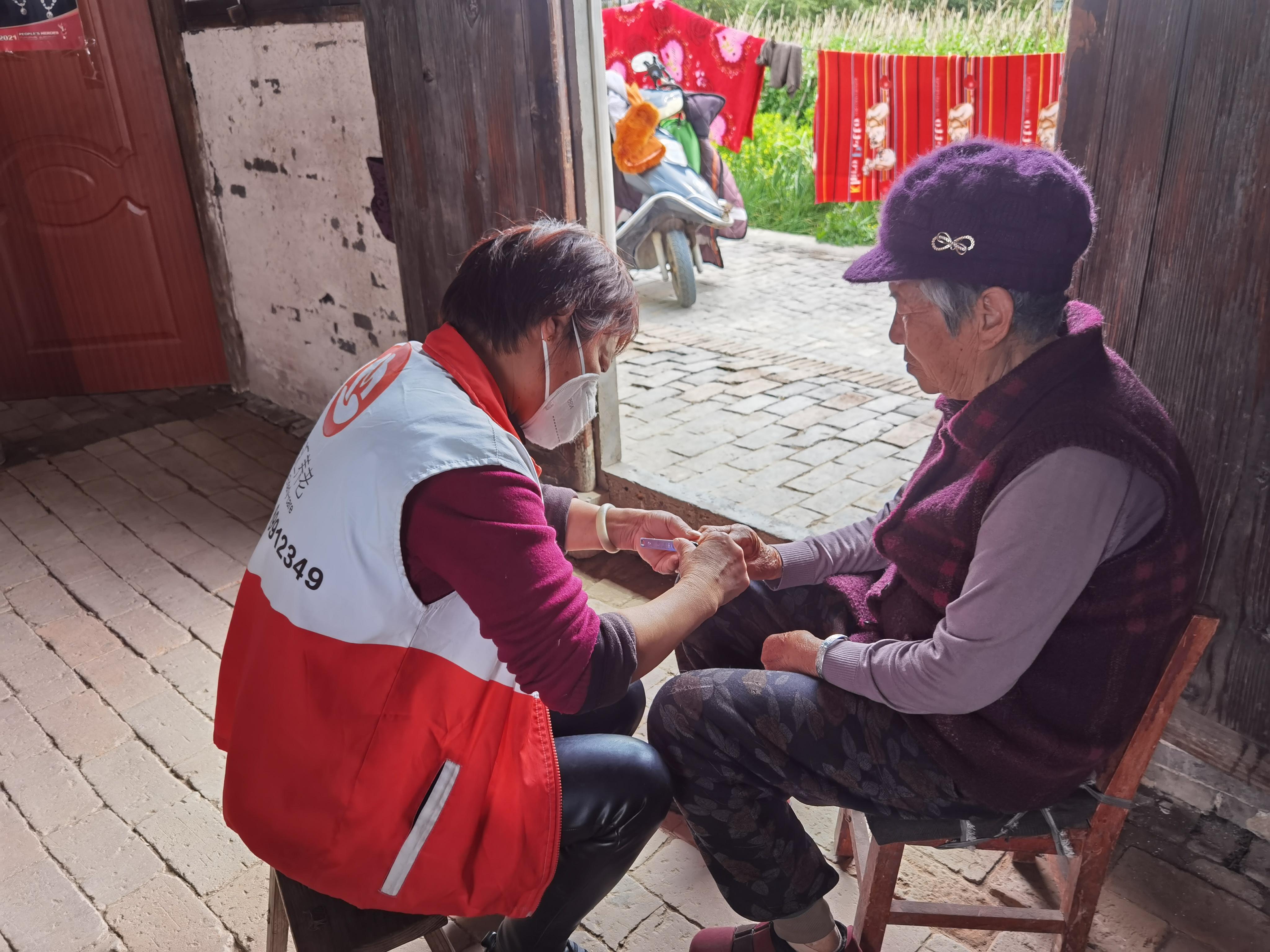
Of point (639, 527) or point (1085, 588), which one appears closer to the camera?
point (1085, 588)

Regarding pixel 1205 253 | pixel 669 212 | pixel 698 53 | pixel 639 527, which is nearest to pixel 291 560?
pixel 639 527

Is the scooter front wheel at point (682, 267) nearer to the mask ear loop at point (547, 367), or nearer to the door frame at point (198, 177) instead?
the door frame at point (198, 177)

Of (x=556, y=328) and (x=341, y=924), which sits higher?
(x=556, y=328)

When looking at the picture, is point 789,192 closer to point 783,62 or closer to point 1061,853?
point 783,62

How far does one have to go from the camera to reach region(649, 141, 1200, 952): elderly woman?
142cm

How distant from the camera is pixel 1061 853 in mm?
1687

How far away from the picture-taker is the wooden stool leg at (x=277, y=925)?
1660 millimetres

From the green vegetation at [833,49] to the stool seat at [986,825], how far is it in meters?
6.21

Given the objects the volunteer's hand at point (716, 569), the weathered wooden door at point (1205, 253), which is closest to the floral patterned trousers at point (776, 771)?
the volunteer's hand at point (716, 569)

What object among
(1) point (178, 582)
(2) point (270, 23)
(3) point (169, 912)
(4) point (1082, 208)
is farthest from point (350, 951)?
(2) point (270, 23)

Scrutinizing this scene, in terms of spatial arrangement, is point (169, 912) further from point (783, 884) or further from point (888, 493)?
point (888, 493)

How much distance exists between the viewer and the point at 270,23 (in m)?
4.19

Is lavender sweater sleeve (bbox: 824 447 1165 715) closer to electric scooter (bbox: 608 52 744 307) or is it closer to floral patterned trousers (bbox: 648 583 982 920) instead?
floral patterned trousers (bbox: 648 583 982 920)

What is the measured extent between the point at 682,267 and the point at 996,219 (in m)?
5.28
